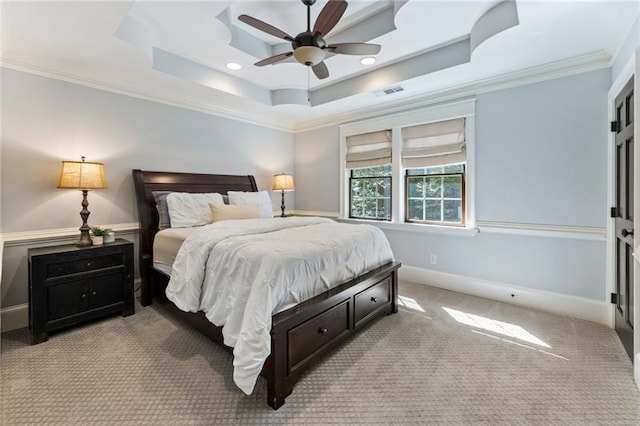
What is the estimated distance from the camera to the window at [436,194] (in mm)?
3727

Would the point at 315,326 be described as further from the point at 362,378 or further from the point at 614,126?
the point at 614,126

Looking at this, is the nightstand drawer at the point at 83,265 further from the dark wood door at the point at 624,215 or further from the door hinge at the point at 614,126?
the door hinge at the point at 614,126

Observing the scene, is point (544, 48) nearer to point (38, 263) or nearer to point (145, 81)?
point (145, 81)

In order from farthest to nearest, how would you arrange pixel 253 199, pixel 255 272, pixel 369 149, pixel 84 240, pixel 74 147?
1. pixel 369 149
2. pixel 253 199
3. pixel 74 147
4. pixel 84 240
5. pixel 255 272

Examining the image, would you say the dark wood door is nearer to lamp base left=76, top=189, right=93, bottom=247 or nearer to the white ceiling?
the white ceiling

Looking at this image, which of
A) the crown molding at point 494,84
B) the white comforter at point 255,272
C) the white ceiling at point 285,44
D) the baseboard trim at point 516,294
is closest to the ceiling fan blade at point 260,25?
the white ceiling at point 285,44

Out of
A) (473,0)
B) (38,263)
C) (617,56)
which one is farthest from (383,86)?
(38,263)

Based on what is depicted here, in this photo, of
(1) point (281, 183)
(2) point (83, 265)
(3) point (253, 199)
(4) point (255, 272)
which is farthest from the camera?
(1) point (281, 183)

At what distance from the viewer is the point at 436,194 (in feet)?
12.9

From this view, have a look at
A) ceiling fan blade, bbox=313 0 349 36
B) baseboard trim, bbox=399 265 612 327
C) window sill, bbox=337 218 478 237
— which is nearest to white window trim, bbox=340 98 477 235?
window sill, bbox=337 218 478 237

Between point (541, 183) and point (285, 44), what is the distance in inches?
124

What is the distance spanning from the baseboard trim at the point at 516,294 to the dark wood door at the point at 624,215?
0.73 ft

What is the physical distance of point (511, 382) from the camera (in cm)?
195

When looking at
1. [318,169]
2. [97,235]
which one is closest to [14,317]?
[97,235]
